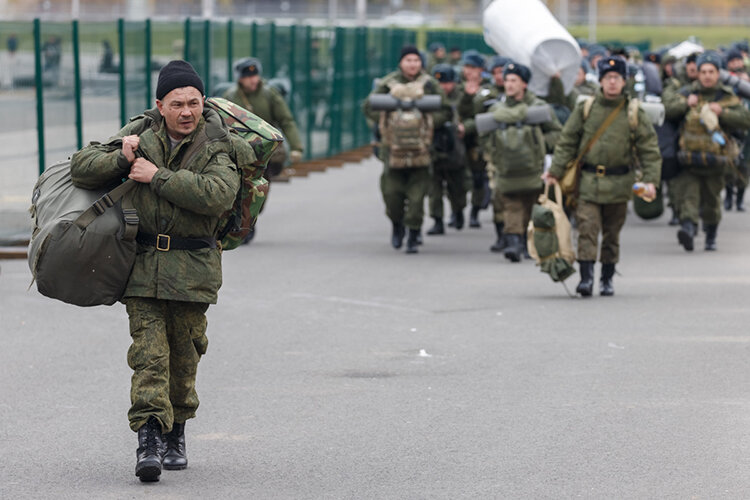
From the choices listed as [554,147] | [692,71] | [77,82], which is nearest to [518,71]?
[554,147]

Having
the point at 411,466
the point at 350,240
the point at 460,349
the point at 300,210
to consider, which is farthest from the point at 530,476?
the point at 300,210

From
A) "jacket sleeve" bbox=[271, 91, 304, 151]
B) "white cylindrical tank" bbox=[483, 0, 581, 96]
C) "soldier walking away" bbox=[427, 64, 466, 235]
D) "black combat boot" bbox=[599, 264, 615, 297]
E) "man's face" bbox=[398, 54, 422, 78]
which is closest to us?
"black combat boot" bbox=[599, 264, 615, 297]

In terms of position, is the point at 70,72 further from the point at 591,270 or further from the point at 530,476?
the point at 530,476

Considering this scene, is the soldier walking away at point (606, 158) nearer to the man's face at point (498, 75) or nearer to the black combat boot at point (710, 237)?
the black combat boot at point (710, 237)

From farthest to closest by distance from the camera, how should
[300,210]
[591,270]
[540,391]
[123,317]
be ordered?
1. [300,210]
2. [591,270]
3. [123,317]
4. [540,391]

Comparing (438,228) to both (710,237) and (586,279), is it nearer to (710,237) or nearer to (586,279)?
(710,237)

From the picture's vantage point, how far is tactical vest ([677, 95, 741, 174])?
15391mm

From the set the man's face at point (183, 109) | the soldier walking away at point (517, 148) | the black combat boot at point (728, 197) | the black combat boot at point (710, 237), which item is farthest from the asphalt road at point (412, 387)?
the black combat boot at point (728, 197)

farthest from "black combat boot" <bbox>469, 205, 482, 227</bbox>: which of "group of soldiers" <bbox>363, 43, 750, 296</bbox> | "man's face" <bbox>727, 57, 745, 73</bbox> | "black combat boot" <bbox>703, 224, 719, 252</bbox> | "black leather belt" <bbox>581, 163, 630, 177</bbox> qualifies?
"black leather belt" <bbox>581, 163, 630, 177</bbox>

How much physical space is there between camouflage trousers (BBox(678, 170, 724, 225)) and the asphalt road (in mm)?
1207

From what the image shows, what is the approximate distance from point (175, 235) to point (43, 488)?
45.1 inches

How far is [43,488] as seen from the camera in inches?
259

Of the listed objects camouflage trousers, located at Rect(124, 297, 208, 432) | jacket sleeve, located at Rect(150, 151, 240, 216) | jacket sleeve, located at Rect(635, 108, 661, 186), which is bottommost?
camouflage trousers, located at Rect(124, 297, 208, 432)

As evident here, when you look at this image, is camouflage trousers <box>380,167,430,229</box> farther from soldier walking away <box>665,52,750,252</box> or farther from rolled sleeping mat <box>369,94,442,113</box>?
soldier walking away <box>665,52,750,252</box>
